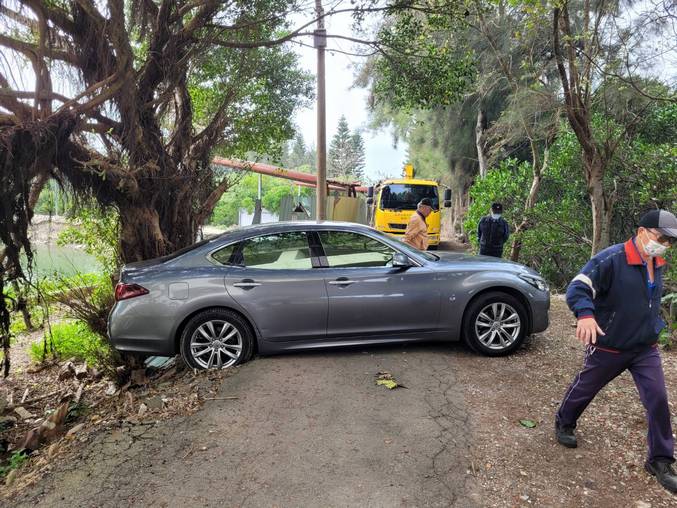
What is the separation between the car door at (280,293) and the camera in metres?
5.10

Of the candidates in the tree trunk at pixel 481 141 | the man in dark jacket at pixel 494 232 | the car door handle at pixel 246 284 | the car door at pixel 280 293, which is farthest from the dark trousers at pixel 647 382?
the tree trunk at pixel 481 141

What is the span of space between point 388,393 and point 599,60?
8237 mm

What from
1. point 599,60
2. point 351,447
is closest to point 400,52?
point 599,60

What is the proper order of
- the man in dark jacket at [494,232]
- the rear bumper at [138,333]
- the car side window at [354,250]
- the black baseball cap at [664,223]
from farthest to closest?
the man in dark jacket at [494,232]
the car side window at [354,250]
the rear bumper at [138,333]
the black baseball cap at [664,223]

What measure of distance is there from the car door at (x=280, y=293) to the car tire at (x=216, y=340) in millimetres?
192

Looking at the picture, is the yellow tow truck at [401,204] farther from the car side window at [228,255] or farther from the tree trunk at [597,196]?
the car side window at [228,255]

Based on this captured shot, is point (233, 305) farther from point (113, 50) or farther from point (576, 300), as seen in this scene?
point (113, 50)

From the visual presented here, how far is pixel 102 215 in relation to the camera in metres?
7.25

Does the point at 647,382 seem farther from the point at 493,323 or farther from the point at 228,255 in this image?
the point at 228,255

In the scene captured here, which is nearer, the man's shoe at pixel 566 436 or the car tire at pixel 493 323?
the man's shoe at pixel 566 436

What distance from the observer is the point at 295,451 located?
3.53 m

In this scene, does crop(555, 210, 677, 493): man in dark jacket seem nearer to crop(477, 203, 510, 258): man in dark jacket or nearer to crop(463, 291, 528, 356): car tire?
crop(463, 291, 528, 356): car tire

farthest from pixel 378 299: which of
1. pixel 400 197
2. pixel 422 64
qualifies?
pixel 400 197

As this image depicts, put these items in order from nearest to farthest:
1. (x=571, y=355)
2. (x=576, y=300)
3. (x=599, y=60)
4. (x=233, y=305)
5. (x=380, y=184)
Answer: (x=576, y=300), (x=233, y=305), (x=571, y=355), (x=599, y=60), (x=380, y=184)
